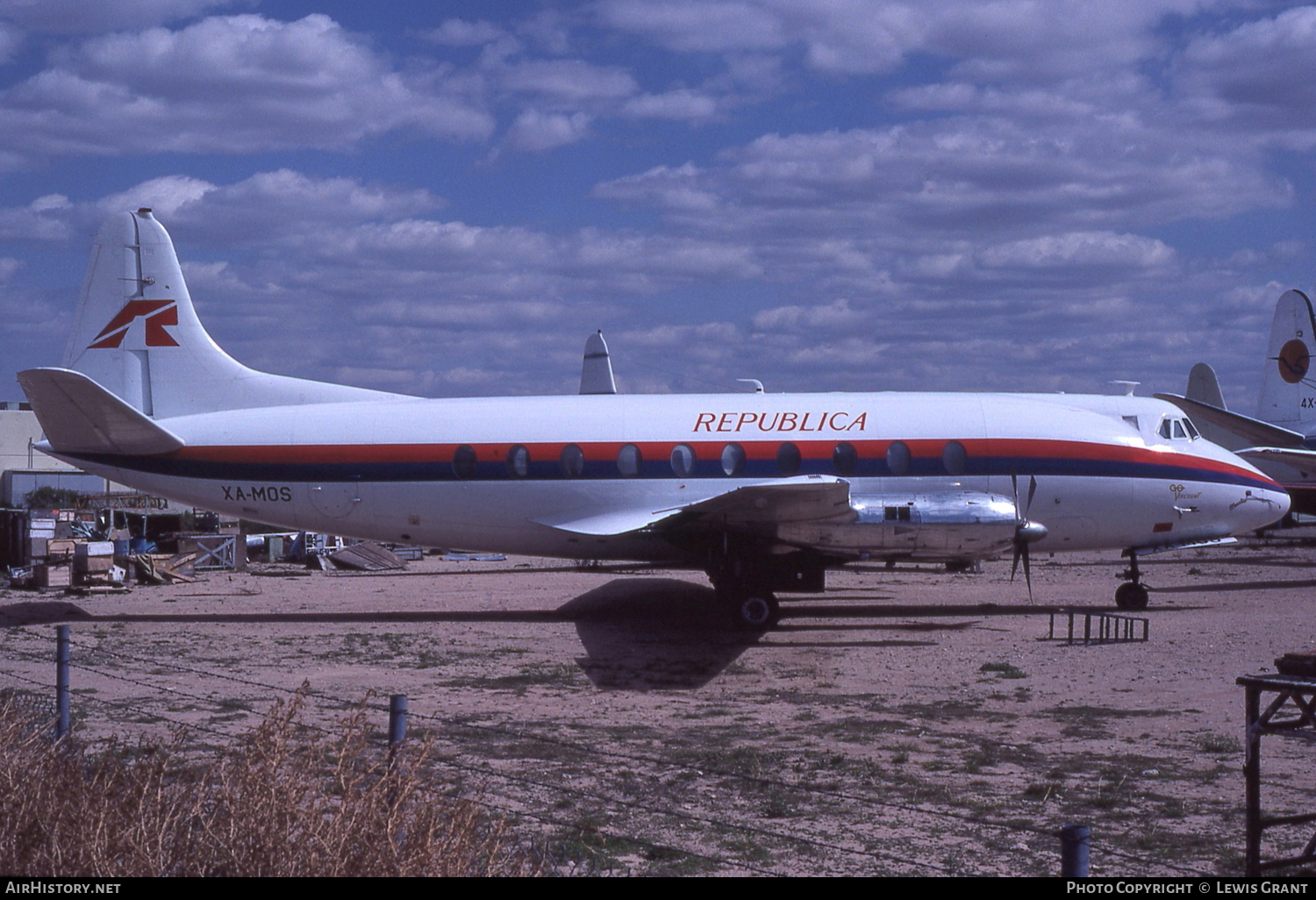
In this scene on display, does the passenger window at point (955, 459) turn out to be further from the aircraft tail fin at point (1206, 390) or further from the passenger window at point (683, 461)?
the aircraft tail fin at point (1206, 390)

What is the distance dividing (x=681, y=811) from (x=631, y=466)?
11921mm

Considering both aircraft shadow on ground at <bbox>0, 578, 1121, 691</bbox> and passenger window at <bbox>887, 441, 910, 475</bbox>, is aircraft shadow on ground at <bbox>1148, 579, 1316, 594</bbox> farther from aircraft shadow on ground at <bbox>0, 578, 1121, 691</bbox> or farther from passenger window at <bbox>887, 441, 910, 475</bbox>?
passenger window at <bbox>887, 441, 910, 475</bbox>

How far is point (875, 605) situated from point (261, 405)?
1335 centimetres

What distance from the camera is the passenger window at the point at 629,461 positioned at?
2067cm

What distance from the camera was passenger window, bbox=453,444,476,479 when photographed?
20734 mm

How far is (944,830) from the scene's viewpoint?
8.50m

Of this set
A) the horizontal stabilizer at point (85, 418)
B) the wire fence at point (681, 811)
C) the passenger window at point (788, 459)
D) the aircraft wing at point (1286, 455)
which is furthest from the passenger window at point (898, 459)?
the aircraft wing at point (1286, 455)

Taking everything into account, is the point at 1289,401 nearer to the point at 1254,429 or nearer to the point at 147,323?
the point at 1254,429

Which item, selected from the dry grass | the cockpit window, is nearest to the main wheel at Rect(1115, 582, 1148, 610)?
the cockpit window

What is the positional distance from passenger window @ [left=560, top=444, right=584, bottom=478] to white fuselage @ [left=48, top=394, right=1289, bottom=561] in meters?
0.02

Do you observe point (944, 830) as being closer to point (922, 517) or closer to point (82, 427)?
point (922, 517)

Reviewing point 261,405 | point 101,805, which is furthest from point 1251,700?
point 261,405

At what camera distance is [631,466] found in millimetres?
20672

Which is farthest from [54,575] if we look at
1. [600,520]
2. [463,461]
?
[600,520]
